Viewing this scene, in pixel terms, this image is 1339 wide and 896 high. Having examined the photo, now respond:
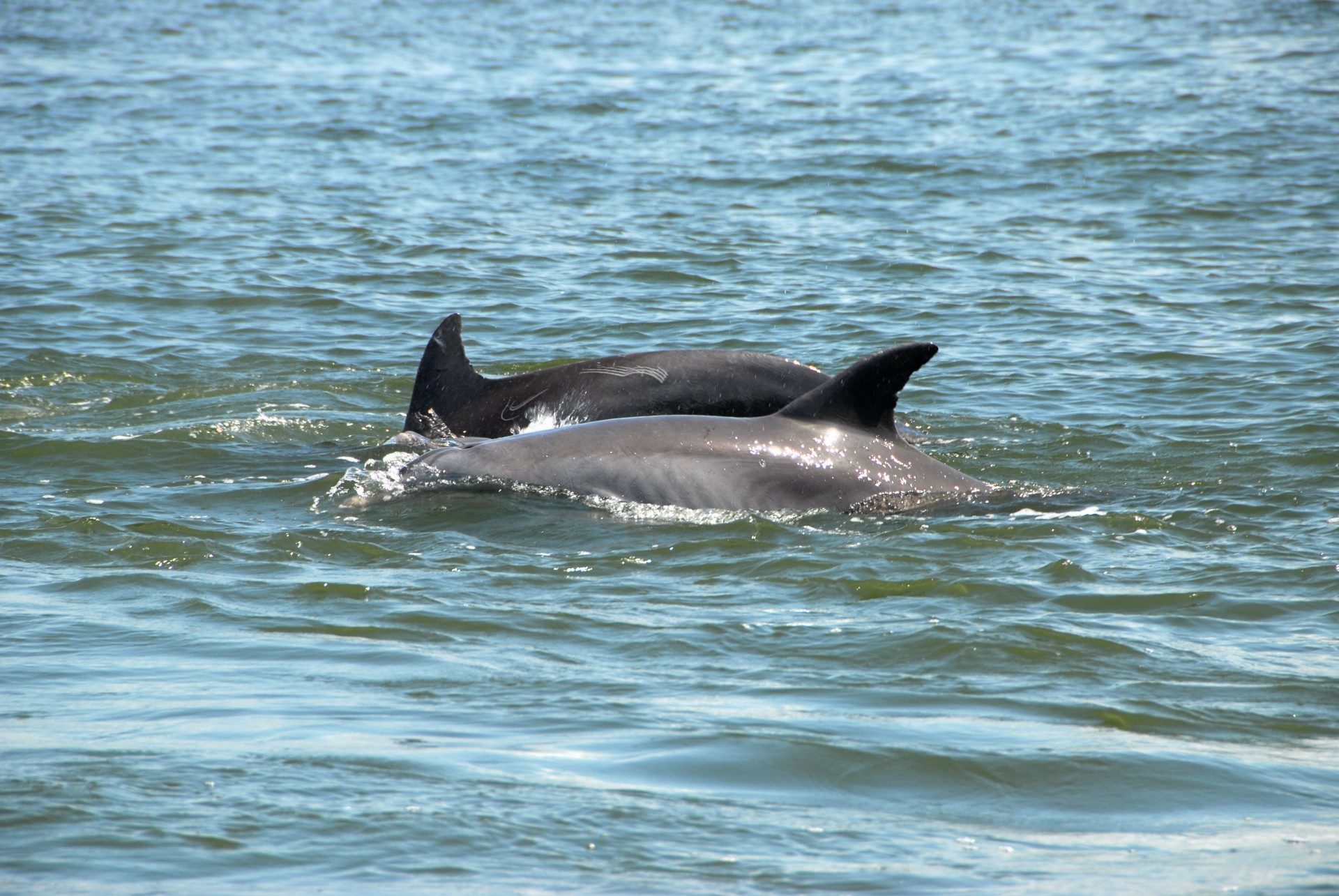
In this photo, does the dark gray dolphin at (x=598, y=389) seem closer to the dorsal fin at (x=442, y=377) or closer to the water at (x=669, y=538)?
the dorsal fin at (x=442, y=377)

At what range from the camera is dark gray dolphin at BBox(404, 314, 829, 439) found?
368 inches

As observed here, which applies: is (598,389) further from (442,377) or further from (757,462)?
(757,462)

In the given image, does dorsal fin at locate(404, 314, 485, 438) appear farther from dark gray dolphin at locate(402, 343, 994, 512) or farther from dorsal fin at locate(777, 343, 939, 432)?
dorsal fin at locate(777, 343, 939, 432)

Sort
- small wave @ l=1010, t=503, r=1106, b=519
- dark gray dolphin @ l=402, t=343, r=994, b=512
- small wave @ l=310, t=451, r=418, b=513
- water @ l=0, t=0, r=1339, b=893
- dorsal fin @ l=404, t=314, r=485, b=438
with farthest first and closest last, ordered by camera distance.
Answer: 1. dorsal fin @ l=404, t=314, r=485, b=438
2. small wave @ l=310, t=451, r=418, b=513
3. small wave @ l=1010, t=503, r=1106, b=519
4. dark gray dolphin @ l=402, t=343, r=994, b=512
5. water @ l=0, t=0, r=1339, b=893

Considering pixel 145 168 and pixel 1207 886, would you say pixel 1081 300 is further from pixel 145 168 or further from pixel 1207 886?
pixel 145 168

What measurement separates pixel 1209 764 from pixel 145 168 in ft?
60.6

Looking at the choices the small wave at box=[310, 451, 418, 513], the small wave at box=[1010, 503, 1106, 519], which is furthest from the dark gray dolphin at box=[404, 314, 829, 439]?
the small wave at box=[1010, 503, 1106, 519]

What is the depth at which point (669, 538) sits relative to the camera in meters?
7.88

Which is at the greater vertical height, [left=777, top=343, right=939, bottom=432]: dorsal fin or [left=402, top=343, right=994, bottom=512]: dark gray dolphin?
[left=777, top=343, right=939, bottom=432]: dorsal fin

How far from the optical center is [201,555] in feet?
25.0

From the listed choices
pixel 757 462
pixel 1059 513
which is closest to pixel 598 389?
pixel 757 462

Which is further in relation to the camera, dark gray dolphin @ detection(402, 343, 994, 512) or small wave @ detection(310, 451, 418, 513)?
small wave @ detection(310, 451, 418, 513)

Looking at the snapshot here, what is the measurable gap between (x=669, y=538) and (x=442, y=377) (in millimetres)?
2554

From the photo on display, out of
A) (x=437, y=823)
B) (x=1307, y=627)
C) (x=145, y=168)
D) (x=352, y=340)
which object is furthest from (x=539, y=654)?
(x=145, y=168)
